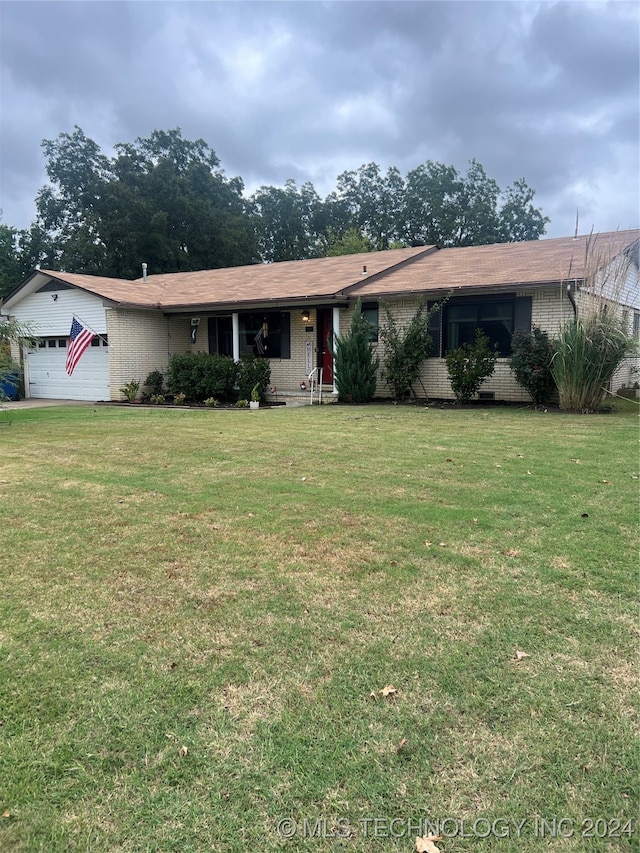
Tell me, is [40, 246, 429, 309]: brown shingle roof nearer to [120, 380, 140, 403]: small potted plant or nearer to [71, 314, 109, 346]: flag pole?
[71, 314, 109, 346]: flag pole

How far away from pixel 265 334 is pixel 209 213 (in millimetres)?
22453

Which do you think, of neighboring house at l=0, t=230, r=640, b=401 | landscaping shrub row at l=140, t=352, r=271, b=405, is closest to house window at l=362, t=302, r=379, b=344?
neighboring house at l=0, t=230, r=640, b=401

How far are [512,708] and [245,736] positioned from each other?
3.53 ft

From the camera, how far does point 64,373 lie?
58.0ft

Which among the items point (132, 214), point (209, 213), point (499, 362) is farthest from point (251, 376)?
point (209, 213)

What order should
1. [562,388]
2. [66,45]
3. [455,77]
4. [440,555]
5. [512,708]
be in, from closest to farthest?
[512,708]
[440,555]
[562,388]
[66,45]
[455,77]

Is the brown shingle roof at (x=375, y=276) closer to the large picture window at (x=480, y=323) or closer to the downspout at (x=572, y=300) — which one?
the downspout at (x=572, y=300)

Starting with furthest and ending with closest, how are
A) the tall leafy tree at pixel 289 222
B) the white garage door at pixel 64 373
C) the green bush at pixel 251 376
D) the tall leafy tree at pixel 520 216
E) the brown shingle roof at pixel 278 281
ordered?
the tall leafy tree at pixel 289 222
the tall leafy tree at pixel 520 216
the white garage door at pixel 64 373
the brown shingle roof at pixel 278 281
the green bush at pixel 251 376

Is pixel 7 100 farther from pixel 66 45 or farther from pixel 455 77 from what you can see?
pixel 455 77

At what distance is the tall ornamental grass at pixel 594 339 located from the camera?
10391 mm

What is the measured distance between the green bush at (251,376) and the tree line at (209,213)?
21721 mm

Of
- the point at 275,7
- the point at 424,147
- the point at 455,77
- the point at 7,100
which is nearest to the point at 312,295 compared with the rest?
the point at 275,7

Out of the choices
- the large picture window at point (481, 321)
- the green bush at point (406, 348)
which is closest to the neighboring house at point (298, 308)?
the large picture window at point (481, 321)

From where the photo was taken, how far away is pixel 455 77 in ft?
50.2
